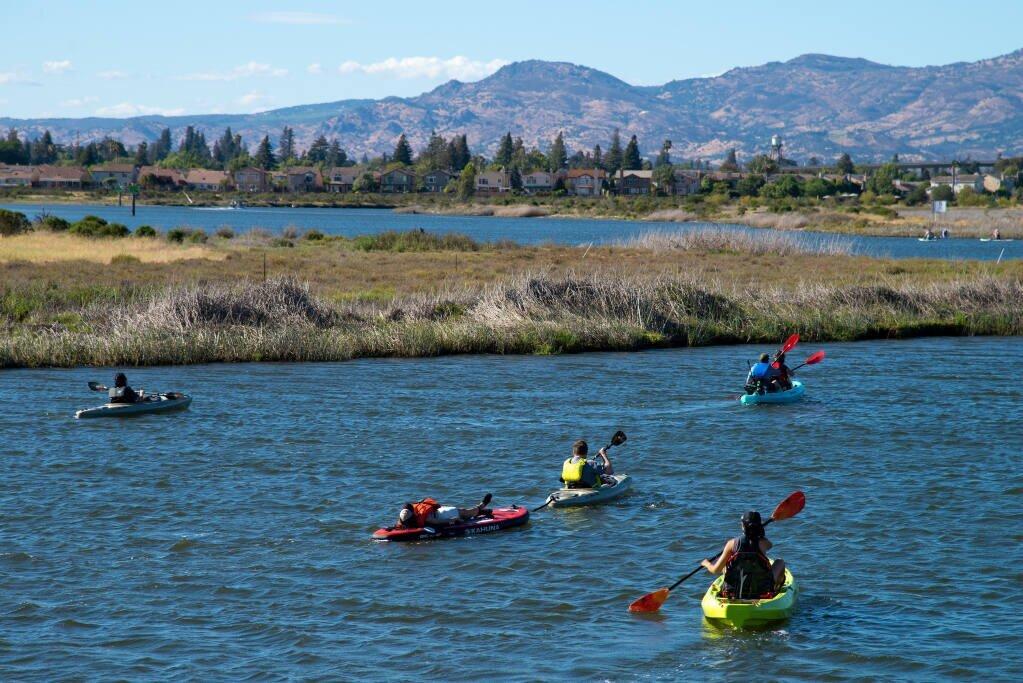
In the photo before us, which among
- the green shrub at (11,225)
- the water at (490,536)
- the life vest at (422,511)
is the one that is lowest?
the water at (490,536)

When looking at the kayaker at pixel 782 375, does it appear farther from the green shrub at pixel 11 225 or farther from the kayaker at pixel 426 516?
the green shrub at pixel 11 225

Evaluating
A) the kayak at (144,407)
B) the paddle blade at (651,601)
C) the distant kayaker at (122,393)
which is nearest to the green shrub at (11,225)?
the kayak at (144,407)

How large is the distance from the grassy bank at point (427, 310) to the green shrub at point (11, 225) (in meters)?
16.1

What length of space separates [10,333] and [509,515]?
26.3 metres

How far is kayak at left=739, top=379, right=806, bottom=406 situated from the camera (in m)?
35.8

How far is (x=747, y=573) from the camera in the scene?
61.2ft

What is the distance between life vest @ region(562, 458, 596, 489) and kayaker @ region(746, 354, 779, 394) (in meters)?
12.0

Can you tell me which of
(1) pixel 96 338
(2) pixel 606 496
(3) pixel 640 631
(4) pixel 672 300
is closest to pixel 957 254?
(4) pixel 672 300

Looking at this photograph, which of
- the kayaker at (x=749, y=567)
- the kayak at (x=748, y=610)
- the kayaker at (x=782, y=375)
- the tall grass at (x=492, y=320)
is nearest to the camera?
the kayak at (x=748, y=610)

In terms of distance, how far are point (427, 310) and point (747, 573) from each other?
1206 inches

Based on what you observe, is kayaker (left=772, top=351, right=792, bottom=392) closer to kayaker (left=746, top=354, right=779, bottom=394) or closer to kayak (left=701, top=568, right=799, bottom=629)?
kayaker (left=746, top=354, right=779, bottom=394)

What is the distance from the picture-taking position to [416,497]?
85.6ft

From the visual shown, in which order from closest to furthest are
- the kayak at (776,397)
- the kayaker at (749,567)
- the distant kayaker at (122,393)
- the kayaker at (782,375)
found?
the kayaker at (749,567)
the distant kayaker at (122,393)
the kayak at (776,397)
the kayaker at (782,375)

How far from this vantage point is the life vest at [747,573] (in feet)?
61.2
